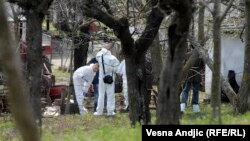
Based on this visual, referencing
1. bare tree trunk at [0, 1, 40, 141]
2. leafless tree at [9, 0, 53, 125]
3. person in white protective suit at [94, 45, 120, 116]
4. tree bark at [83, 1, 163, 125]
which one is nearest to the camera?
bare tree trunk at [0, 1, 40, 141]

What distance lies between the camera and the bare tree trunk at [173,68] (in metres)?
5.90

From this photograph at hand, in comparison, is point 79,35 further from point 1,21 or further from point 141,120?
point 1,21

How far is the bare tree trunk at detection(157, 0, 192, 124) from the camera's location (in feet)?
19.4

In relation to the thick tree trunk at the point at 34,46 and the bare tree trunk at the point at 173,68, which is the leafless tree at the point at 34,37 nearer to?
the thick tree trunk at the point at 34,46

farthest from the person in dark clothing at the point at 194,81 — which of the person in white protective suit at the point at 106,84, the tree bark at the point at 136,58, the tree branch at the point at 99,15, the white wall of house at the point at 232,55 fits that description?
the white wall of house at the point at 232,55

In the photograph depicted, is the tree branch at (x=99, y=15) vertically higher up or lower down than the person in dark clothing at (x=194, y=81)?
higher up

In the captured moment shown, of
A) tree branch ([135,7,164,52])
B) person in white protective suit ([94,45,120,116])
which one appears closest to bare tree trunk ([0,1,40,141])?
tree branch ([135,7,164,52])

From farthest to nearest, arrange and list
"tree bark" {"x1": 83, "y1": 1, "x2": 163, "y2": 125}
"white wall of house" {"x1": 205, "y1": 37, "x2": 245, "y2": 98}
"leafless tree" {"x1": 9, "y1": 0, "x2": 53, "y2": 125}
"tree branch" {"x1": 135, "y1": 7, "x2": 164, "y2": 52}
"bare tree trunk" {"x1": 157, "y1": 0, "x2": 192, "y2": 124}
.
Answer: "white wall of house" {"x1": 205, "y1": 37, "x2": 245, "y2": 98} < "tree branch" {"x1": 135, "y1": 7, "x2": 164, "y2": 52} < "tree bark" {"x1": 83, "y1": 1, "x2": 163, "y2": 125} < "leafless tree" {"x1": 9, "y1": 0, "x2": 53, "y2": 125} < "bare tree trunk" {"x1": 157, "y1": 0, "x2": 192, "y2": 124}

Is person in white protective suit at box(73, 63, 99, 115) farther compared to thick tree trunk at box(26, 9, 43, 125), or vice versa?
person in white protective suit at box(73, 63, 99, 115)

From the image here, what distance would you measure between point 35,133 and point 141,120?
7.48 m

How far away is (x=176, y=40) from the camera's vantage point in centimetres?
605

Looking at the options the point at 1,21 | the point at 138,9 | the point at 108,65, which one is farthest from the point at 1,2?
the point at 108,65

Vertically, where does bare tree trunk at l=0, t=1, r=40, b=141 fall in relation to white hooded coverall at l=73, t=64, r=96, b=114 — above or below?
above

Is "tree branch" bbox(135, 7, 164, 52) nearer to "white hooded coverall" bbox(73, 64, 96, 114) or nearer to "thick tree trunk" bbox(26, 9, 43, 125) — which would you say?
"thick tree trunk" bbox(26, 9, 43, 125)
